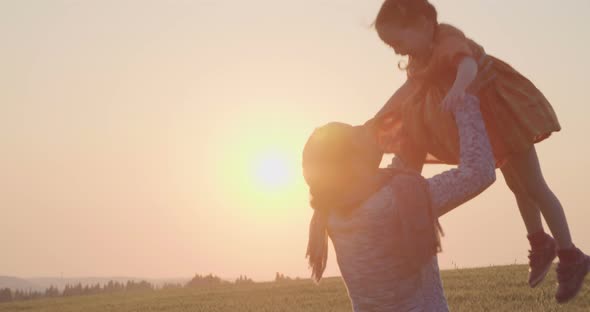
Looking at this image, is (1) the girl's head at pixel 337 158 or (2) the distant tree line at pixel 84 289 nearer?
(1) the girl's head at pixel 337 158

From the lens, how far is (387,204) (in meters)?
3.30

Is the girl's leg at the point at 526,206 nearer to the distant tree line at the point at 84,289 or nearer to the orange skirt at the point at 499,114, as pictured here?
the orange skirt at the point at 499,114

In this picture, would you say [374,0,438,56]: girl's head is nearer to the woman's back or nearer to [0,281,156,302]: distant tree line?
the woman's back

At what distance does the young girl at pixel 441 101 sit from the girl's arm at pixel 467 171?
771 millimetres

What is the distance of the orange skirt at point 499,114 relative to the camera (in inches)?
169

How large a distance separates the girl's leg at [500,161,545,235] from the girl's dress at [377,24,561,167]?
0.40 metres

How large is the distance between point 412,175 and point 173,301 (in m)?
14.8

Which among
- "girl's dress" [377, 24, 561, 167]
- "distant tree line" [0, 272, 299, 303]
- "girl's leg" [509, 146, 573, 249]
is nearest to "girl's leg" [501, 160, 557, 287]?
"girl's leg" [509, 146, 573, 249]

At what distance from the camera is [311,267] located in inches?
150

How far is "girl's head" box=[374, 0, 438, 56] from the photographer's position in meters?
4.31

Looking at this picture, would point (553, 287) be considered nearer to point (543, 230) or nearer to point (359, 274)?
point (543, 230)

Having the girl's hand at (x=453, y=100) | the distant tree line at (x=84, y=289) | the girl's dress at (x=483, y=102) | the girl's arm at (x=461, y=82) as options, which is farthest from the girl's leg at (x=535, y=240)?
the distant tree line at (x=84, y=289)

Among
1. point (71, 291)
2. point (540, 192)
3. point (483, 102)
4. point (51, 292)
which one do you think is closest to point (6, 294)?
point (51, 292)

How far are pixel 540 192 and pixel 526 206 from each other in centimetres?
35
